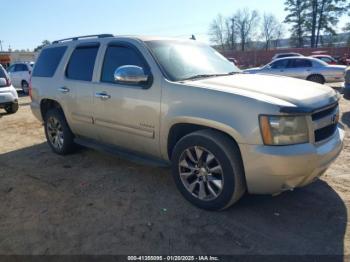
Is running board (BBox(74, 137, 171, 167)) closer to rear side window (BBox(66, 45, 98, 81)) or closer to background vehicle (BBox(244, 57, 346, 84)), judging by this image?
rear side window (BBox(66, 45, 98, 81))

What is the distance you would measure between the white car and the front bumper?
17651mm

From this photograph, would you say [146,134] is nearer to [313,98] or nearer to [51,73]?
[313,98]

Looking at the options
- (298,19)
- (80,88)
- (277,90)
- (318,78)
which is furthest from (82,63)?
(298,19)

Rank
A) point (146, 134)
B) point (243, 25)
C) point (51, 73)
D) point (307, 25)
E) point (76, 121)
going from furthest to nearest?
point (243, 25) → point (307, 25) → point (51, 73) → point (76, 121) → point (146, 134)

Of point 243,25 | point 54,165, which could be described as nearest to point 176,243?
point 54,165

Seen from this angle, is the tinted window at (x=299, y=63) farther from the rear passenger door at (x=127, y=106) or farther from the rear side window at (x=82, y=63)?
the rear passenger door at (x=127, y=106)

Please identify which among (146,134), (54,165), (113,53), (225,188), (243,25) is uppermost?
(243,25)

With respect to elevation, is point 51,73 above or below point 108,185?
above

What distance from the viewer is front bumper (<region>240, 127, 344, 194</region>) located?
124 inches

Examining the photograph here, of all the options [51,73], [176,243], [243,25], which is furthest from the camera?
[243,25]

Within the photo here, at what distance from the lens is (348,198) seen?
12.8 ft

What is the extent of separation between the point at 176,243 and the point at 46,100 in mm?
3992

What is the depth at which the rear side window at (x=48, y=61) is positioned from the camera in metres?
5.76

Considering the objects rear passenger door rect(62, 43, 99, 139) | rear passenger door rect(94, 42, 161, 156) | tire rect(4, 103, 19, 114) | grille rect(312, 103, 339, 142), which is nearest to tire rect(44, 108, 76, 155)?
rear passenger door rect(62, 43, 99, 139)
